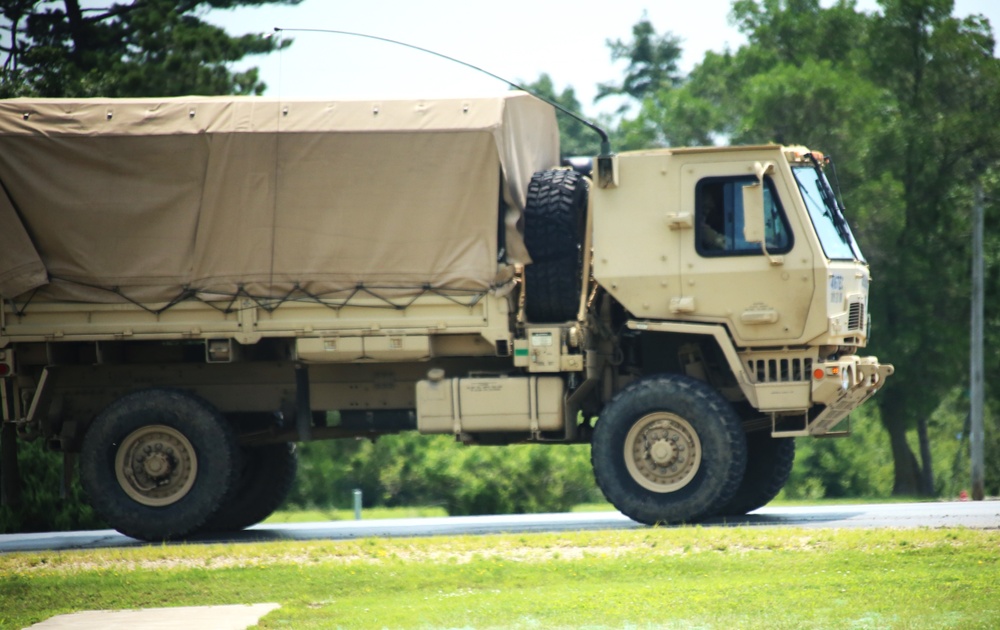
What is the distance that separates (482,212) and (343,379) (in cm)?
234

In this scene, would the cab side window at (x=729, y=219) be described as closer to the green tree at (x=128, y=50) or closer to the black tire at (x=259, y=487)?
the black tire at (x=259, y=487)

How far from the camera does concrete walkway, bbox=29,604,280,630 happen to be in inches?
403

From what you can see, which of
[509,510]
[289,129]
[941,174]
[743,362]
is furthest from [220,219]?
[941,174]

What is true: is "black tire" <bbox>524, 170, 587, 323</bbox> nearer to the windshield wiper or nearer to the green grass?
the windshield wiper

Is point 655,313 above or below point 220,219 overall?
below

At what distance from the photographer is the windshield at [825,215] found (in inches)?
580

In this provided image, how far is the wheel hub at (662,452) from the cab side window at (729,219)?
66.0 inches

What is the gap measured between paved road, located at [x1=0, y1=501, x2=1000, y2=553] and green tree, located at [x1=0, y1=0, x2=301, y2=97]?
11677 millimetres

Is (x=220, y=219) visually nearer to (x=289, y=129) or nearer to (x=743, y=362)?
(x=289, y=129)

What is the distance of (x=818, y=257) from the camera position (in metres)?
14.4

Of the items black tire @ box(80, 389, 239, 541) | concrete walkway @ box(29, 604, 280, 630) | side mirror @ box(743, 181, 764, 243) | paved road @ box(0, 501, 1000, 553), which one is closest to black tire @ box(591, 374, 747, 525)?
paved road @ box(0, 501, 1000, 553)

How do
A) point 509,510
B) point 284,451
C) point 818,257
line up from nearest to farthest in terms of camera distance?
point 818,257 < point 284,451 < point 509,510

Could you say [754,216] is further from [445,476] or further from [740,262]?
[445,476]

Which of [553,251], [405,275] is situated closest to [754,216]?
[553,251]
